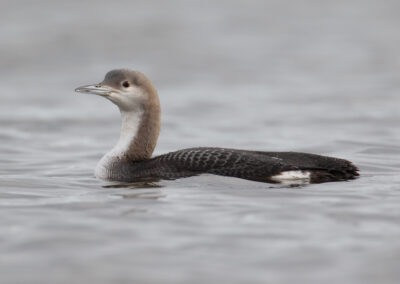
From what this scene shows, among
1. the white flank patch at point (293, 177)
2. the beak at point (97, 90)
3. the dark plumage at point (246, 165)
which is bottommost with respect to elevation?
the white flank patch at point (293, 177)

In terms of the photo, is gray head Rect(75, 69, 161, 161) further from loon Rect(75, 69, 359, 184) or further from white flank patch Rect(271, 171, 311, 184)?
white flank patch Rect(271, 171, 311, 184)

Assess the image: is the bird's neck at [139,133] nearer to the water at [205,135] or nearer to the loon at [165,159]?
the loon at [165,159]

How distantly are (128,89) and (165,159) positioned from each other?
85 centimetres

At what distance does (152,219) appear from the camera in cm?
689

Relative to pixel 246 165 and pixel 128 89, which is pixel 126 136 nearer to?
pixel 128 89

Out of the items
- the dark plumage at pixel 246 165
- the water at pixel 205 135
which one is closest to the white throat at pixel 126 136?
the water at pixel 205 135

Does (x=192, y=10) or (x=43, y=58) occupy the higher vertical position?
(x=192, y=10)

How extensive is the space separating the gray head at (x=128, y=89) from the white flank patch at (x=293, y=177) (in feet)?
5.09

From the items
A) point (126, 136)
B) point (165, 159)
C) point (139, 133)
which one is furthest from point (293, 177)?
point (126, 136)

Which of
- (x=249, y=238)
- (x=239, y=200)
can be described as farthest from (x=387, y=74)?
(x=249, y=238)

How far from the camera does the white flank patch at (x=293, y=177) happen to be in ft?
25.8

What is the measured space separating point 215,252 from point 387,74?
12.8 meters

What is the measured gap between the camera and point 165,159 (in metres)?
8.31

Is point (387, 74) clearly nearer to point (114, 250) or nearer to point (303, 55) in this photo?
point (303, 55)
